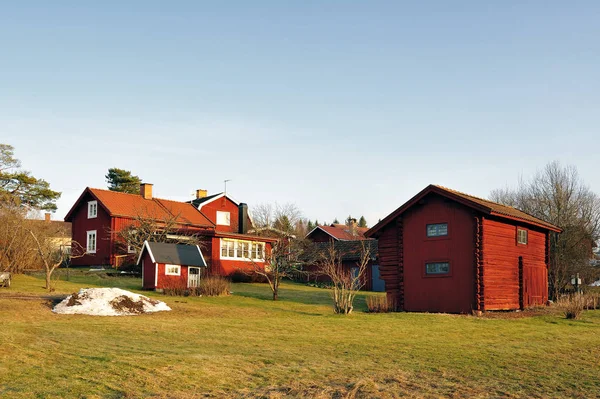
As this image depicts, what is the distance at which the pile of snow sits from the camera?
24.2 m

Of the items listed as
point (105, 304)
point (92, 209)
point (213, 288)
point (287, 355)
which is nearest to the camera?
point (287, 355)

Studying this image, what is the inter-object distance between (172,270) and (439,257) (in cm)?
1483

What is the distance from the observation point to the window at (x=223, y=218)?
5766 centimetres

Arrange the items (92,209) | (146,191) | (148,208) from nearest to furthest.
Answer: (92,209)
(148,208)
(146,191)

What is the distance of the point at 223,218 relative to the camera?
190 feet

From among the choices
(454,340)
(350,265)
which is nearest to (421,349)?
(454,340)

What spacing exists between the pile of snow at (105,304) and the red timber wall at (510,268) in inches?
588

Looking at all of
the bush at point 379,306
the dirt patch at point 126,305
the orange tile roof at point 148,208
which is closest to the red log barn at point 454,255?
the bush at point 379,306

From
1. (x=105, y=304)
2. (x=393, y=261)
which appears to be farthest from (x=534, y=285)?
(x=105, y=304)

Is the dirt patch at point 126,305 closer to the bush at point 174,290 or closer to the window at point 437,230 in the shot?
the bush at point 174,290

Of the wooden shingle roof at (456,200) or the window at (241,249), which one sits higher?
the wooden shingle roof at (456,200)

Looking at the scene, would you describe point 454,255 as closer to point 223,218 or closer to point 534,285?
point 534,285

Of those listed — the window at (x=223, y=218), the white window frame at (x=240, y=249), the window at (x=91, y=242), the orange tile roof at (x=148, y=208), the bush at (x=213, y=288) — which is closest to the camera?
the bush at (x=213, y=288)

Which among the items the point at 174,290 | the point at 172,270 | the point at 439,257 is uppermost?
the point at 439,257
